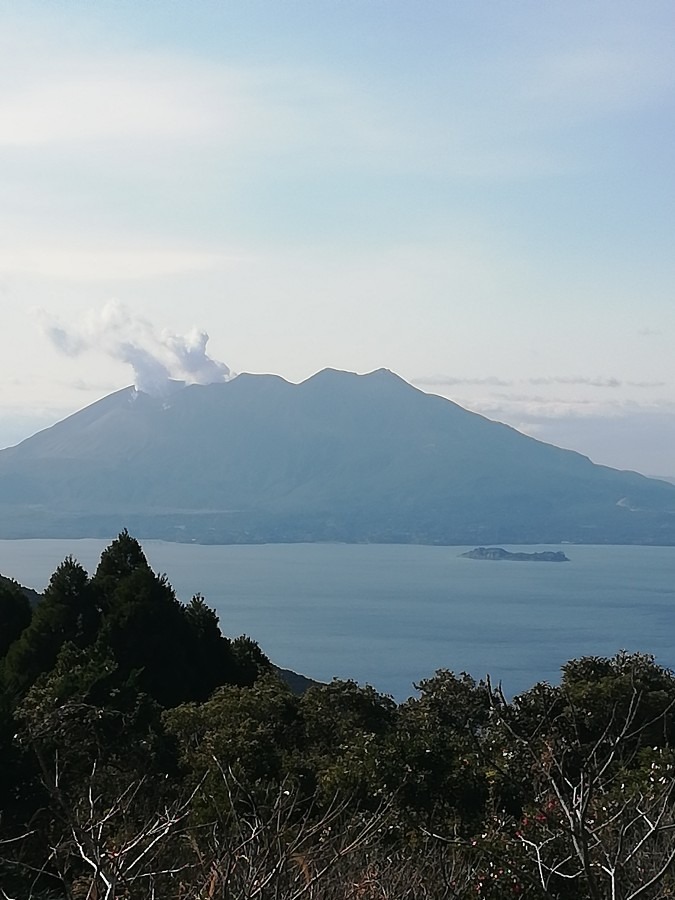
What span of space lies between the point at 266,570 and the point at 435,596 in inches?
1289

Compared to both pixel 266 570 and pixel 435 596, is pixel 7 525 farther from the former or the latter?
pixel 435 596

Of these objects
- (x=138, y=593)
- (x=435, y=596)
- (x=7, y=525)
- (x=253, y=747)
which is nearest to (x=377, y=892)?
(x=253, y=747)

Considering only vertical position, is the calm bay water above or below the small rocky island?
below

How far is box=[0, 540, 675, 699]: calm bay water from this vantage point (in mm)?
68812

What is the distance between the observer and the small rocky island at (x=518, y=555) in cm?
15512

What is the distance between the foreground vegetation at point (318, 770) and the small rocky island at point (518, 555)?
462 ft

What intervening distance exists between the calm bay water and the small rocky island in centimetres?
323

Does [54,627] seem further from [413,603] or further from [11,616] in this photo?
[413,603]

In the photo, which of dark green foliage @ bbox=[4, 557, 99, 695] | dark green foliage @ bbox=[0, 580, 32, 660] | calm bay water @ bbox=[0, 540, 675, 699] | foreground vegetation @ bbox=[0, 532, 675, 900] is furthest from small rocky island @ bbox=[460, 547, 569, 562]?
foreground vegetation @ bbox=[0, 532, 675, 900]

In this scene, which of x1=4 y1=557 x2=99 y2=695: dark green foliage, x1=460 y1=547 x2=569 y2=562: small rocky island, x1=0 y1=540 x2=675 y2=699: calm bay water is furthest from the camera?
x1=460 y1=547 x2=569 y2=562: small rocky island

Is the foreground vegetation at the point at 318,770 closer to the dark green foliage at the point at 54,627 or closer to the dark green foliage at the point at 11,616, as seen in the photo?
the dark green foliage at the point at 54,627

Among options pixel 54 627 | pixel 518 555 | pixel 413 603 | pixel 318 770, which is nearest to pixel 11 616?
pixel 54 627

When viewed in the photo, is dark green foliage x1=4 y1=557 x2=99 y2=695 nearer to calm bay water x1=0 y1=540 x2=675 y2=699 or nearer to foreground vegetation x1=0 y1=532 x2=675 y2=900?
foreground vegetation x1=0 y1=532 x2=675 y2=900

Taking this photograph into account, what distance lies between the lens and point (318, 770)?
1216 cm
